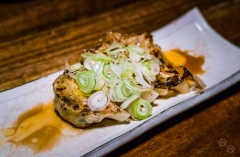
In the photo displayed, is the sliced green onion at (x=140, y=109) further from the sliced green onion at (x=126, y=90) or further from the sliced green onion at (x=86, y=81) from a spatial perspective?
the sliced green onion at (x=86, y=81)

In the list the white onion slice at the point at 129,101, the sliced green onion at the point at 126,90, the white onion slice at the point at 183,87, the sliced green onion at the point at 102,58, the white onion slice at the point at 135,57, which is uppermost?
the sliced green onion at the point at 102,58

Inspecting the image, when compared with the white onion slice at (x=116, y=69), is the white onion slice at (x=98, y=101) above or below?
below

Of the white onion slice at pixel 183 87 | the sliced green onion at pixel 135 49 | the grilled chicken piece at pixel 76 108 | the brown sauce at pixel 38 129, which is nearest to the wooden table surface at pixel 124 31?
the white onion slice at pixel 183 87

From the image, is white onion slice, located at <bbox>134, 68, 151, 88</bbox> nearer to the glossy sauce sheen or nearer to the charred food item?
the charred food item

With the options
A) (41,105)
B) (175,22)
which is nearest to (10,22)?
(41,105)

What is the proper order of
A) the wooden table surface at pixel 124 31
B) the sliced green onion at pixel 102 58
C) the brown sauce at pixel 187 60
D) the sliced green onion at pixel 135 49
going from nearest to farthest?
the wooden table surface at pixel 124 31 < the sliced green onion at pixel 102 58 < the sliced green onion at pixel 135 49 < the brown sauce at pixel 187 60

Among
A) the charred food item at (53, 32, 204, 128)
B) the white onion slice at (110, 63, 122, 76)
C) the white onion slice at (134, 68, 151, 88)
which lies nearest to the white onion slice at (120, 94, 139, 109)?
the charred food item at (53, 32, 204, 128)

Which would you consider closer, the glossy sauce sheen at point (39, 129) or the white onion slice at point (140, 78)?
the glossy sauce sheen at point (39, 129)

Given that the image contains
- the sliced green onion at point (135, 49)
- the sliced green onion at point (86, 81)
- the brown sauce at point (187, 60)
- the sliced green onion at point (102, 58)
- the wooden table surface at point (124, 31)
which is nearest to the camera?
the sliced green onion at point (86, 81)

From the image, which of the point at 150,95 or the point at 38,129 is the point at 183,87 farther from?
the point at 38,129
